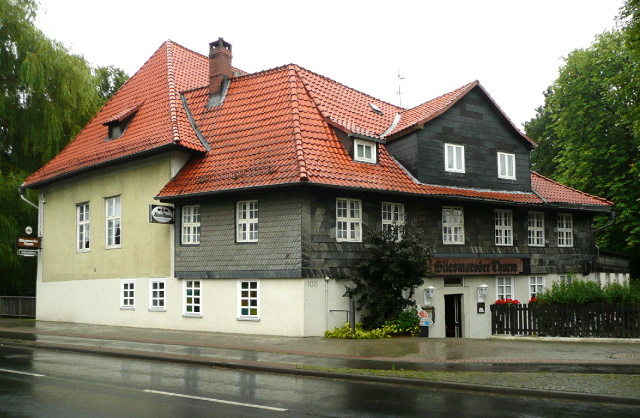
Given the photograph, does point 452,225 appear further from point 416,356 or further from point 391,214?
point 416,356

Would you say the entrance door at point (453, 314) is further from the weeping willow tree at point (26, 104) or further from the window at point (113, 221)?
the weeping willow tree at point (26, 104)

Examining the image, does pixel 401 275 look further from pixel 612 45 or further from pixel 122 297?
pixel 612 45

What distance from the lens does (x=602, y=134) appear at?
3866cm

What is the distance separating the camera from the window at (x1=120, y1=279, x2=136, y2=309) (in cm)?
2444

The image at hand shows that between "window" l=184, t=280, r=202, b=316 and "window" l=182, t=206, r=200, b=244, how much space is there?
4.69 ft

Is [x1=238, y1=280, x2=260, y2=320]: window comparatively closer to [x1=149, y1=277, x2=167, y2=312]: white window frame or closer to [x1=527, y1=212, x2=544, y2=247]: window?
[x1=149, y1=277, x2=167, y2=312]: white window frame

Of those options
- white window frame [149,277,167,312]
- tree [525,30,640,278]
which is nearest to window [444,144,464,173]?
white window frame [149,277,167,312]

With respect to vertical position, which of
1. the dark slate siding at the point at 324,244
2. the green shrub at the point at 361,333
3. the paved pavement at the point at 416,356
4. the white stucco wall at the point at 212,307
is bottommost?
the paved pavement at the point at 416,356

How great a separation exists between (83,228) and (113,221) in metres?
2.31

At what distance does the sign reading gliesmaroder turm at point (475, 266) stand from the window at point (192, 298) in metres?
8.05

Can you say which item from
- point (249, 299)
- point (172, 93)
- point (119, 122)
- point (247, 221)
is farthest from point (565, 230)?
point (119, 122)

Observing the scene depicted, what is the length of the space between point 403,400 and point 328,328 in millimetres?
10091


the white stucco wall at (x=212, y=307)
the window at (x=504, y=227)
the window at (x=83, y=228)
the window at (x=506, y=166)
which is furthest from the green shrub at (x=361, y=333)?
the window at (x=83, y=228)

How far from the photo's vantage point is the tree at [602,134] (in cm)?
3700
